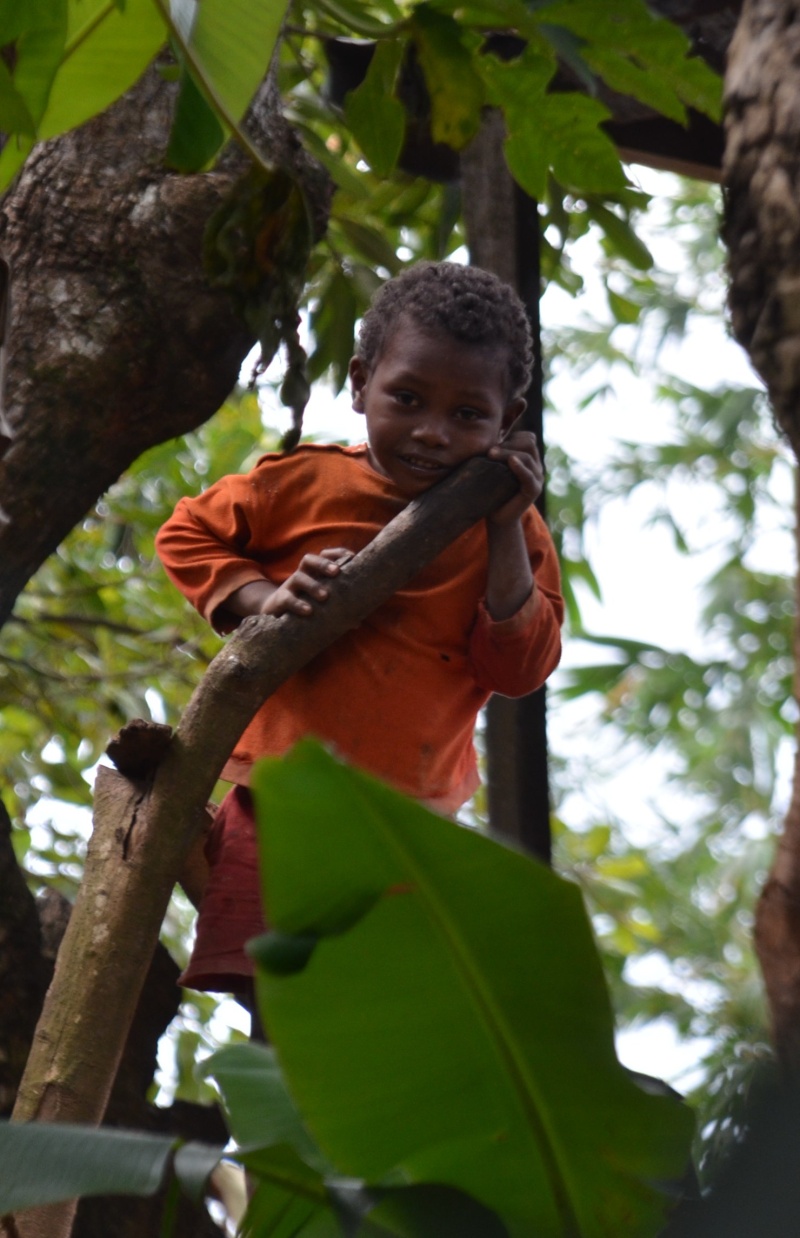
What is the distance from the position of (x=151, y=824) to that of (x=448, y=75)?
1.01 metres

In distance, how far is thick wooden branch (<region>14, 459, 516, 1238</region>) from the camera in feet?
3.79

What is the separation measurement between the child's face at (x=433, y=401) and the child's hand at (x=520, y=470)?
0.35ft

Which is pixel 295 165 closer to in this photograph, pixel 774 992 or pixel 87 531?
pixel 774 992

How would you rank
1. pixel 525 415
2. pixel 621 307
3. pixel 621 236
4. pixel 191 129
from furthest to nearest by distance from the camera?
pixel 621 307, pixel 621 236, pixel 525 415, pixel 191 129

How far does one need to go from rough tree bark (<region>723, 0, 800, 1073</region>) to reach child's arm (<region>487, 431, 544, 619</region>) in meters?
A: 0.41

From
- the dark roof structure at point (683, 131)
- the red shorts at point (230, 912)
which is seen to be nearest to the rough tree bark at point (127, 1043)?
the red shorts at point (230, 912)

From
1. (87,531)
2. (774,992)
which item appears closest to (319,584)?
(774,992)

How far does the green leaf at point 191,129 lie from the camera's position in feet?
4.74

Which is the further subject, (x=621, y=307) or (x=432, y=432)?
(x=621, y=307)

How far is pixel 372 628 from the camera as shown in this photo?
1682 millimetres

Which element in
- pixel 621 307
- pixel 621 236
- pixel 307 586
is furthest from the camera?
pixel 621 307

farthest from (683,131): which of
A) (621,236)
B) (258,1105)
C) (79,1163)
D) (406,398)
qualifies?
(79,1163)

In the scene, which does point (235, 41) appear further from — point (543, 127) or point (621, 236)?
point (621, 236)

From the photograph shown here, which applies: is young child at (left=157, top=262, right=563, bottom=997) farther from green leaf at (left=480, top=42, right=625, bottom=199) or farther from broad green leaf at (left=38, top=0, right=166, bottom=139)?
broad green leaf at (left=38, top=0, right=166, bottom=139)
